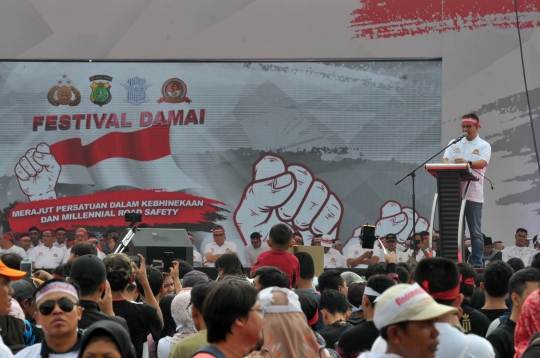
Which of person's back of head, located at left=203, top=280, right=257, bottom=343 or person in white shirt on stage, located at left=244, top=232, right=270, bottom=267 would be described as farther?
person in white shirt on stage, located at left=244, top=232, right=270, bottom=267

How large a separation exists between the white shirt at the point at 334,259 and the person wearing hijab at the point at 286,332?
31.6 feet

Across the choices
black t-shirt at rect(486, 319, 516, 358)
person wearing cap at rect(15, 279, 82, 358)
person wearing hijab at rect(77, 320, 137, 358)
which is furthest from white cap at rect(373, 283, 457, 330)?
black t-shirt at rect(486, 319, 516, 358)

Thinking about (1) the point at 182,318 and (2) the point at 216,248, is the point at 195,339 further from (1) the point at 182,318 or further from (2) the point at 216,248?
(2) the point at 216,248

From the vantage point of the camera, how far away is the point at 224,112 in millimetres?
13734

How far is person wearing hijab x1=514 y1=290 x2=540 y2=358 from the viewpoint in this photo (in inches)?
135

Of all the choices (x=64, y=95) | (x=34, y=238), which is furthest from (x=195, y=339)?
(x=64, y=95)

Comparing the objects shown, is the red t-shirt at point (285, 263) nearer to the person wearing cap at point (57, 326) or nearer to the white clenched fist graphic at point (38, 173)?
the person wearing cap at point (57, 326)

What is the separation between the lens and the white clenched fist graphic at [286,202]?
13547 millimetres

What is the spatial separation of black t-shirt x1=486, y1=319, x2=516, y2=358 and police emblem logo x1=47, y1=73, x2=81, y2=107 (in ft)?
35.5

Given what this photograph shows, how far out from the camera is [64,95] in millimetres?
13758

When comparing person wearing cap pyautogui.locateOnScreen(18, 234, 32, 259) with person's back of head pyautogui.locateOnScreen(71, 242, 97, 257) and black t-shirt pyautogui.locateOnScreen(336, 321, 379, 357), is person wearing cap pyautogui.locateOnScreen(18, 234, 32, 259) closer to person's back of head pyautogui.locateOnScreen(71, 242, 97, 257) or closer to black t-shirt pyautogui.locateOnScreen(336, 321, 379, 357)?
person's back of head pyautogui.locateOnScreen(71, 242, 97, 257)

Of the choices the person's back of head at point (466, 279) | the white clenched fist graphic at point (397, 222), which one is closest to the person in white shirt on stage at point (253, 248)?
the white clenched fist graphic at point (397, 222)

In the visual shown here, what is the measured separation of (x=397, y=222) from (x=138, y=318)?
364 inches

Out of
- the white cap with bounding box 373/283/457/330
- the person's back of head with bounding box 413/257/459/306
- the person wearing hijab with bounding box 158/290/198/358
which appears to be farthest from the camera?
the person wearing hijab with bounding box 158/290/198/358
